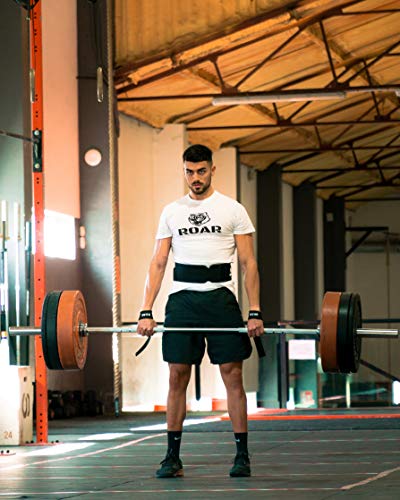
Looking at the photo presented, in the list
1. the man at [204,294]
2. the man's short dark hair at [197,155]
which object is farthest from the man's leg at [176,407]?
the man's short dark hair at [197,155]

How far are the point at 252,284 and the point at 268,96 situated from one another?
20.6ft

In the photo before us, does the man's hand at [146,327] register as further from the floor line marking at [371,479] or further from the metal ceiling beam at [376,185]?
the metal ceiling beam at [376,185]

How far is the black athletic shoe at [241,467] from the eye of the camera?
4762mm

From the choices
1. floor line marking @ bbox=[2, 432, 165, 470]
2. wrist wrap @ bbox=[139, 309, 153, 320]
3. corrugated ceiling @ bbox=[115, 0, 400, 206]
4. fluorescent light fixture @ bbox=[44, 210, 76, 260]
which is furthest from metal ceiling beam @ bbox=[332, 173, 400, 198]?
wrist wrap @ bbox=[139, 309, 153, 320]

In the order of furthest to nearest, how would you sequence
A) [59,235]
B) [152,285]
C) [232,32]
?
1. [232,32]
2. [59,235]
3. [152,285]

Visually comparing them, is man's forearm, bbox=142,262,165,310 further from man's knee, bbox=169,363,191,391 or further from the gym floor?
the gym floor

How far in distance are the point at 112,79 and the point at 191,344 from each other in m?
5.94

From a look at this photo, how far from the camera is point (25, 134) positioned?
8547 mm

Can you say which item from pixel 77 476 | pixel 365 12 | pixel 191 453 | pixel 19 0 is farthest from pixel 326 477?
pixel 365 12

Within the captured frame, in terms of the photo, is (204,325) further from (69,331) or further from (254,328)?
(69,331)

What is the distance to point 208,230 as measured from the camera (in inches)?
194

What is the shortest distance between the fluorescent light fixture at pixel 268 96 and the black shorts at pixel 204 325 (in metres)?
6.06

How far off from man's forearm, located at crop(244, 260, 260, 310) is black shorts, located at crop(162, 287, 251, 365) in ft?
0.29

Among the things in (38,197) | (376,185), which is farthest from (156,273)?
(376,185)
